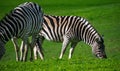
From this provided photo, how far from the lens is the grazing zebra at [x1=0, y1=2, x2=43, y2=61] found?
12767mm

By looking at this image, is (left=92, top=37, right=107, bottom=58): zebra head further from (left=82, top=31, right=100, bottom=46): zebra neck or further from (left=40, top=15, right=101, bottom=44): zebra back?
(left=40, top=15, right=101, bottom=44): zebra back

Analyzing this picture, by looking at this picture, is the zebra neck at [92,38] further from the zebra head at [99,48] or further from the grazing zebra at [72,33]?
the zebra head at [99,48]

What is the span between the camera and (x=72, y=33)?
55.3ft

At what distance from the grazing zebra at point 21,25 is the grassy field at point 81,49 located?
843 millimetres

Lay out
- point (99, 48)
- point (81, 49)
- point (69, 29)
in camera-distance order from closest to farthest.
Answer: point (99, 48) → point (69, 29) → point (81, 49)

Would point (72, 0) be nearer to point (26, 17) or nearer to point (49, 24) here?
point (49, 24)

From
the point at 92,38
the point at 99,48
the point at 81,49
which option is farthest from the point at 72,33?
the point at 81,49

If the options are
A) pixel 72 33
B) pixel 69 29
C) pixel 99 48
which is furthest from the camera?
pixel 69 29

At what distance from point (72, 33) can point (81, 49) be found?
11.1ft

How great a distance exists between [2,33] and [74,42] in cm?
500

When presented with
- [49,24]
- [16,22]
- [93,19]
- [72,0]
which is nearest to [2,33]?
[16,22]

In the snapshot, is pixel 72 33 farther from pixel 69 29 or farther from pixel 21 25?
pixel 21 25

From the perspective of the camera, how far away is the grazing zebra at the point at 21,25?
12767 mm

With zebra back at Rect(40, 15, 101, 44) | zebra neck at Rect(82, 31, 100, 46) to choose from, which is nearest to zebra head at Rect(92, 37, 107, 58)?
zebra neck at Rect(82, 31, 100, 46)
